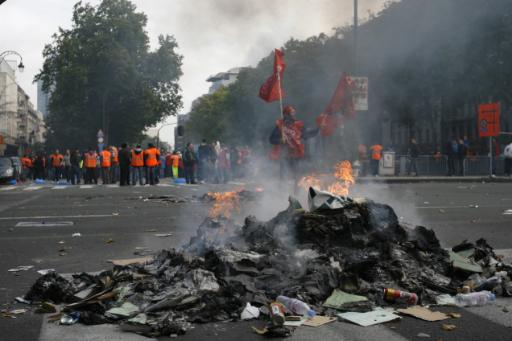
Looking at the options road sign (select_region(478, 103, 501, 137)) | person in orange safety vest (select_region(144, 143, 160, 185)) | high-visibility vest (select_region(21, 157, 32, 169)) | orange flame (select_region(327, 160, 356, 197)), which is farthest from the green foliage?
orange flame (select_region(327, 160, 356, 197))

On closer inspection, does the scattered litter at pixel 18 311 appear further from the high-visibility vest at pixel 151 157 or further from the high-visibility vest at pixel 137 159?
the high-visibility vest at pixel 151 157

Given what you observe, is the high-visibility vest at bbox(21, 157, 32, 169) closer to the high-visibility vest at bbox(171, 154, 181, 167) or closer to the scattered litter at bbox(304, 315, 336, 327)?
the high-visibility vest at bbox(171, 154, 181, 167)

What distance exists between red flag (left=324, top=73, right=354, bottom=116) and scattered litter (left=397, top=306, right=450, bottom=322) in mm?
6301

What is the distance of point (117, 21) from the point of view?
172ft

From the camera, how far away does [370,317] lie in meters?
4.59

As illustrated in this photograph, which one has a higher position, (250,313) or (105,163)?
(105,163)

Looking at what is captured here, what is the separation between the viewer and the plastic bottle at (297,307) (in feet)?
15.3

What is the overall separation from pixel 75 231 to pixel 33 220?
2150mm

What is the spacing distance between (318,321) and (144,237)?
4.92m

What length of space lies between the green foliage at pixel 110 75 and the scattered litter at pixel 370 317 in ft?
142

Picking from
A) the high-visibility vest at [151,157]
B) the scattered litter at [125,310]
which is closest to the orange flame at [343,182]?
the scattered litter at [125,310]

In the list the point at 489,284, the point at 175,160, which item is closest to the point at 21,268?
the point at 489,284

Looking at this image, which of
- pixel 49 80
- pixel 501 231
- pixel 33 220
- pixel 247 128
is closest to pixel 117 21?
pixel 49 80

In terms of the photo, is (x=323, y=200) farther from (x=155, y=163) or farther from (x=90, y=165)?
(x=90, y=165)
